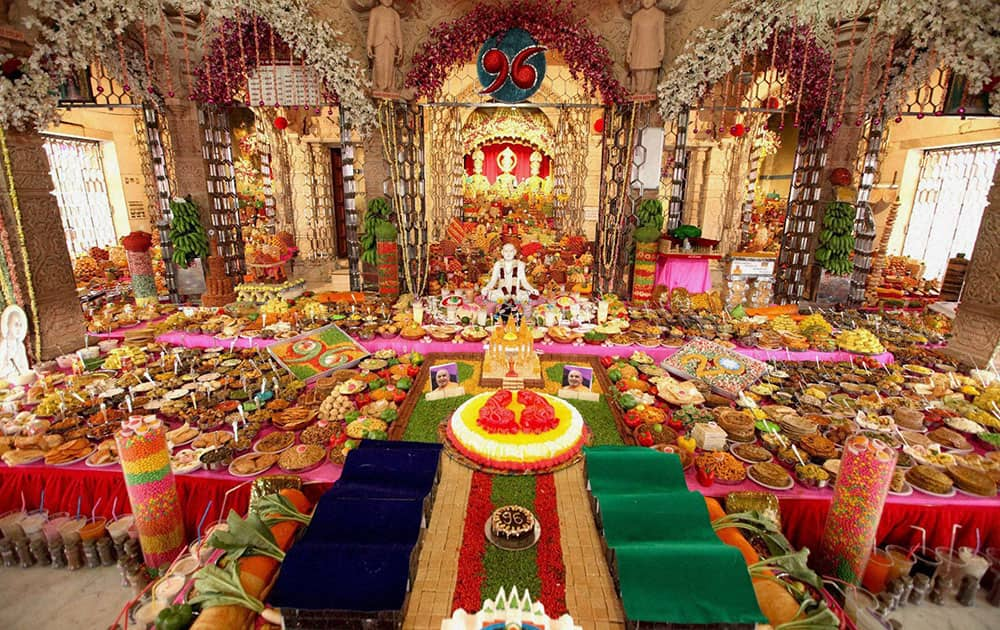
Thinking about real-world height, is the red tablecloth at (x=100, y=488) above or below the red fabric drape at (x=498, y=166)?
below

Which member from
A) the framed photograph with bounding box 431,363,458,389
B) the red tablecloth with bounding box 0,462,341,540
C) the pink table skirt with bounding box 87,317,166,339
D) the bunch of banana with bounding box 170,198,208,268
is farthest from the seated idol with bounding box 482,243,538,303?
the bunch of banana with bounding box 170,198,208,268

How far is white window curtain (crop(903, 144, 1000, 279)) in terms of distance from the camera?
10.2 meters

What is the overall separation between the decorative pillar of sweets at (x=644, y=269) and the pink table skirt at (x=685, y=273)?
0.80ft

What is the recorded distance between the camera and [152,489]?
3.09m

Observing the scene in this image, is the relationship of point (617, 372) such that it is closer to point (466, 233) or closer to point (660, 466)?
point (660, 466)

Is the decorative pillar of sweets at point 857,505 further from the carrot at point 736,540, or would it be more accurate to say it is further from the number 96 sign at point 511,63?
the number 96 sign at point 511,63

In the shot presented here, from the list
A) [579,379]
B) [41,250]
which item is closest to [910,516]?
[579,379]

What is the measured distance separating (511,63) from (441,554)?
7655mm

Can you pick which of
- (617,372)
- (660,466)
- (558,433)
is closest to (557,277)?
(617,372)

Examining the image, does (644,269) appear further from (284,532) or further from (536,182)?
(536,182)

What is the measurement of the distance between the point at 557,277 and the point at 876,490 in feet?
22.3

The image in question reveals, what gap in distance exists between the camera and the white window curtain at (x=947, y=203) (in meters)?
10.2

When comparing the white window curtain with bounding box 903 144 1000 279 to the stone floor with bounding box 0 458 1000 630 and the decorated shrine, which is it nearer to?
the decorated shrine

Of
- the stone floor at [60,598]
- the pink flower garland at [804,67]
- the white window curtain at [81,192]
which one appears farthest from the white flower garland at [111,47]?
the pink flower garland at [804,67]
